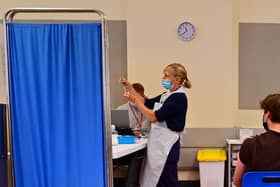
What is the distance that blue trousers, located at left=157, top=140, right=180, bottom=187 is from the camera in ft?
9.63

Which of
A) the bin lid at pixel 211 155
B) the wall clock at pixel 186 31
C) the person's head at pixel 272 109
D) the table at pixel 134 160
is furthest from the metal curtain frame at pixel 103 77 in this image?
the wall clock at pixel 186 31

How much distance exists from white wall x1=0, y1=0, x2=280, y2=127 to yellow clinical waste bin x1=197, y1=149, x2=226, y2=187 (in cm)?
43

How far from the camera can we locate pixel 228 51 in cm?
409

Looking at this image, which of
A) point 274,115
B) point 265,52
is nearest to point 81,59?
point 274,115

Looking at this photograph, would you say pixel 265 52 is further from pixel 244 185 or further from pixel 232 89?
pixel 244 185

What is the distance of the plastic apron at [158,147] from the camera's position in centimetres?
291

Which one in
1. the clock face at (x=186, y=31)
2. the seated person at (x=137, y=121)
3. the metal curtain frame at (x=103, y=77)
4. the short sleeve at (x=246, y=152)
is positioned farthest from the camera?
the clock face at (x=186, y=31)

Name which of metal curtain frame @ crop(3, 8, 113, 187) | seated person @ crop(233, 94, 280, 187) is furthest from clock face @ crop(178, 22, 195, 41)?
seated person @ crop(233, 94, 280, 187)

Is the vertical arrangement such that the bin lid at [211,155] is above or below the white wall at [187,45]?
below

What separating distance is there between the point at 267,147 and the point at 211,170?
2.21 m

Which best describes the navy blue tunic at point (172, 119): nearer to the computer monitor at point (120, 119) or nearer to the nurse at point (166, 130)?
the nurse at point (166, 130)

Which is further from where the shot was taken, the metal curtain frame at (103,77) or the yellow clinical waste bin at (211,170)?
the yellow clinical waste bin at (211,170)

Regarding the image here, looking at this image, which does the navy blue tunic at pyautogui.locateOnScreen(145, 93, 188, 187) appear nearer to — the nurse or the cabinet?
the nurse

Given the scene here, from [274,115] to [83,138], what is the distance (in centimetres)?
101
